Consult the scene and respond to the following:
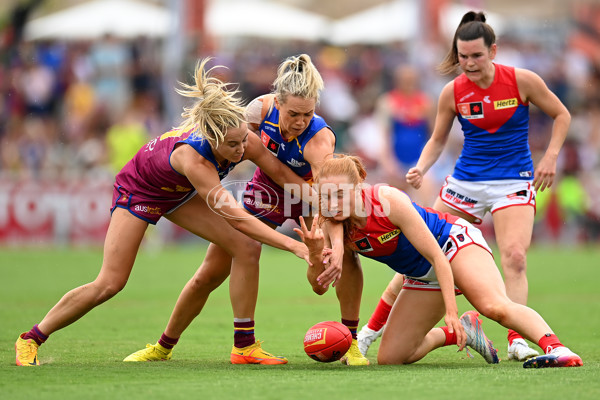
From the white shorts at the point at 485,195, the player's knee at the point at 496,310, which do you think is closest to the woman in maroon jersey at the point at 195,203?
the player's knee at the point at 496,310

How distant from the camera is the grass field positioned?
5.02 metres

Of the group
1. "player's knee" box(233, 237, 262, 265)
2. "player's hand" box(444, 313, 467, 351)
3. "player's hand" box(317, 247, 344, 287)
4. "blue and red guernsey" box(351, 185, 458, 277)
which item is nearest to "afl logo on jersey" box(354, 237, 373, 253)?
"blue and red guernsey" box(351, 185, 458, 277)

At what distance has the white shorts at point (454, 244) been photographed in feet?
20.3

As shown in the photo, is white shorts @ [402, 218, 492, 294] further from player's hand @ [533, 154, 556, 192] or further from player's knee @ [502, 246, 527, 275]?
player's hand @ [533, 154, 556, 192]

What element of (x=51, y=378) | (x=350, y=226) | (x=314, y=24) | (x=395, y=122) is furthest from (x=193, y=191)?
(x=314, y=24)

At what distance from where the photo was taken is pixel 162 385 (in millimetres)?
5254

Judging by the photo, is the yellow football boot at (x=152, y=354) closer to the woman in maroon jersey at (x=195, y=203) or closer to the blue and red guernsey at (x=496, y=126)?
the woman in maroon jersey at (x=195, y=203)

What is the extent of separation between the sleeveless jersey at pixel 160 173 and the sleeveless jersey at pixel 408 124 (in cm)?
665

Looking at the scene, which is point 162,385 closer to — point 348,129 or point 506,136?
point 506,136

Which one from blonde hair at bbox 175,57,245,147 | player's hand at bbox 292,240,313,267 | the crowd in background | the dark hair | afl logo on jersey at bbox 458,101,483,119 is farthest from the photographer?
the crowd in background

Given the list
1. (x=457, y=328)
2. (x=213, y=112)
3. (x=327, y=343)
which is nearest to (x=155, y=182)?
(x=213, y=112)

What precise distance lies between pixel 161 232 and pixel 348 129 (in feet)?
15.7

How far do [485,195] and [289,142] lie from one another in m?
1.70

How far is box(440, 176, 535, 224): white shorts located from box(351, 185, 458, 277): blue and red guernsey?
0.92 metres
